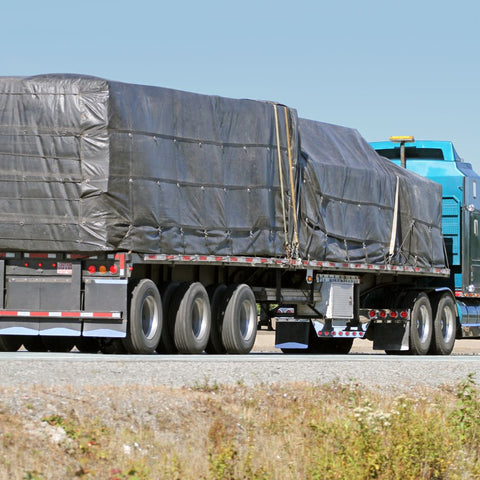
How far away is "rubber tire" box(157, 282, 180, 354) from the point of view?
68.5 ft

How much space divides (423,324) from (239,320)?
669cm

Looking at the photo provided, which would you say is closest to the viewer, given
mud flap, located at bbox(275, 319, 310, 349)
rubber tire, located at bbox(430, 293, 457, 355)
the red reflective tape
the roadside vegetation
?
the roadside vegetation

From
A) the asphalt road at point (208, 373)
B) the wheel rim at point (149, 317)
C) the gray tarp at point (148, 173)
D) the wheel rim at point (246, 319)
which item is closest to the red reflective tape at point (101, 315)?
the wheel rim at point (149, 317)

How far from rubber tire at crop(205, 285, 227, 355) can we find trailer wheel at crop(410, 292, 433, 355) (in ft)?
19.9

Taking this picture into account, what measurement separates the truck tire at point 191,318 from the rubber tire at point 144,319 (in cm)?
37

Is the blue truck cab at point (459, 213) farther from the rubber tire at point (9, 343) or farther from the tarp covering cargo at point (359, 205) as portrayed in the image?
the rubber tire at point (9, 343)

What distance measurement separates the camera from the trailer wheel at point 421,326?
2661 centimetres

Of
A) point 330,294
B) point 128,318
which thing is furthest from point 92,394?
point 330,294

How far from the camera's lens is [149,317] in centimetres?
2039

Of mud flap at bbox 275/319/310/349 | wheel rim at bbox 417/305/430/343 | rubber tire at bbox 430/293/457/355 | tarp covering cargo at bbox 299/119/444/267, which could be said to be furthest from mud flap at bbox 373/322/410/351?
mud flap at bbox 275/319/310/349

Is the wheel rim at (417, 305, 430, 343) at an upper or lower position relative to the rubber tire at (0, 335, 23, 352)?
upper

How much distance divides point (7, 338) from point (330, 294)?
259 inches

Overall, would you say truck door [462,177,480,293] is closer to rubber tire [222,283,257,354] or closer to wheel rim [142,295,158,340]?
rubber tire [222,283,257,354]

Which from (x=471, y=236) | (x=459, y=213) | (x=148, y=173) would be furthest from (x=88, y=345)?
(x=471, y=236)
